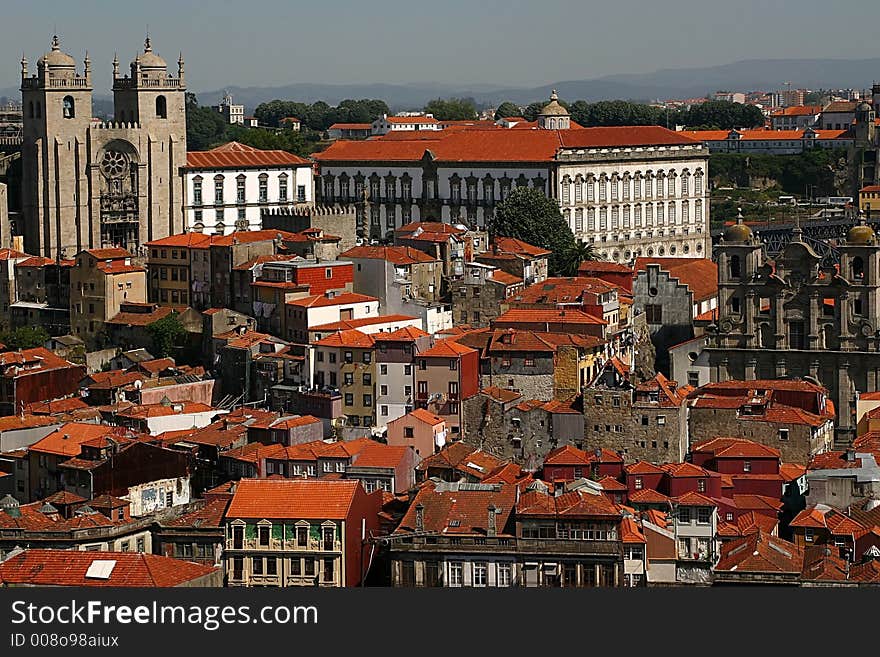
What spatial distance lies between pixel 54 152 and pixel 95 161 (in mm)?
1223

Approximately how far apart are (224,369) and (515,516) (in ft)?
54.7

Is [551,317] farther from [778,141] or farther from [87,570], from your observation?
[778,141]

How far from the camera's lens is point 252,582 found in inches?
1208

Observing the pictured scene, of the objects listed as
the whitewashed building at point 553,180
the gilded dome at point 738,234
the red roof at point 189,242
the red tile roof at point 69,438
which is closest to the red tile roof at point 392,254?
the red roof at point 189,242

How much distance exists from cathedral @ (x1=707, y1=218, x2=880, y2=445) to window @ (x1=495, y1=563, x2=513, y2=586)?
1493 centimetres

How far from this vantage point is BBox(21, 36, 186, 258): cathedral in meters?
57.7

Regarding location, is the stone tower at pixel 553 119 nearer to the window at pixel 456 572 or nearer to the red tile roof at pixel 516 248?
the red tile roof at pixel 516 248

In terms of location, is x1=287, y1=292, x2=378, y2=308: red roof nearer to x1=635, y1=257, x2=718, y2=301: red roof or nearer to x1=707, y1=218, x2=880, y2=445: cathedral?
x1=635, y1=257, x2=718, y2=301: red roof

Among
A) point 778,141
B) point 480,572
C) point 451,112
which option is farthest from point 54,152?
point 778,141

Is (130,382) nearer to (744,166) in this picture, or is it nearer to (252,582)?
(252,582)

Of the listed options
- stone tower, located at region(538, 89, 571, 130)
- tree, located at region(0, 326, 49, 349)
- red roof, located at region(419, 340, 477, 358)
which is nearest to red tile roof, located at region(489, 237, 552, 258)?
red roof, located at region(419, 340, 477, 358)

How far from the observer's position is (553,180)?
66625 mm

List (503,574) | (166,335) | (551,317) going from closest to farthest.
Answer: (503,574) → (551,317) → (166,335)

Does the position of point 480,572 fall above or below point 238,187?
below
